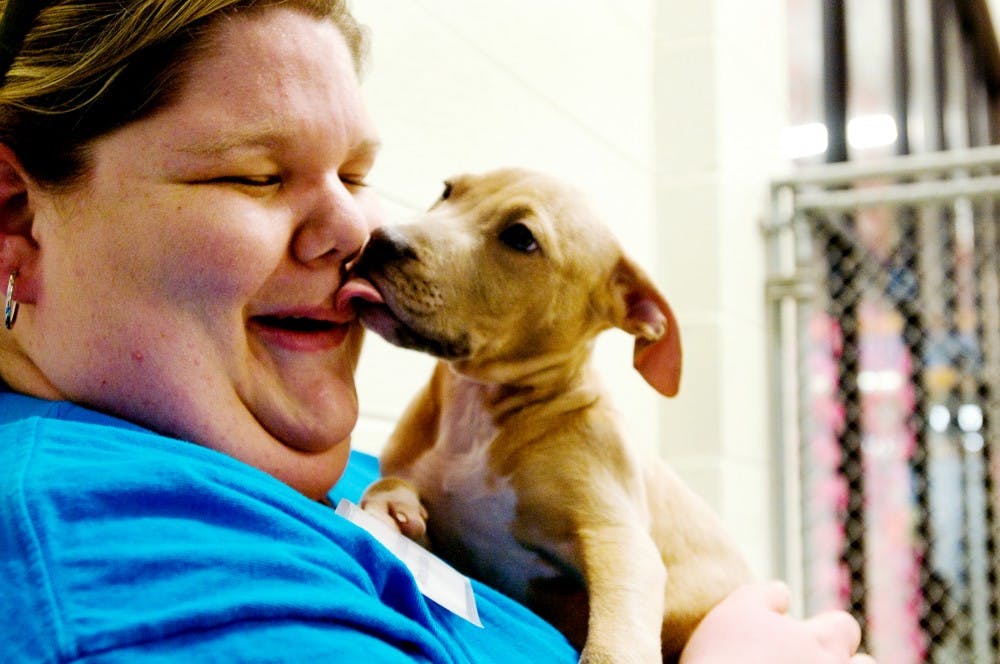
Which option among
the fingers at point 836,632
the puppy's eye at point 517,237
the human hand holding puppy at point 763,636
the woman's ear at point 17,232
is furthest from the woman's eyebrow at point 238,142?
the fingers at point 836,632

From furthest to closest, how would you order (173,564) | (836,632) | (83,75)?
1. (836,632)
2. (83,75)
3. (173,564)

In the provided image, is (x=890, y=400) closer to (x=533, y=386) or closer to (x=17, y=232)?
(x=533, y=386)

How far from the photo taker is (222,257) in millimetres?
1000

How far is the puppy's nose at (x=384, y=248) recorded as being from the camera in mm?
1226

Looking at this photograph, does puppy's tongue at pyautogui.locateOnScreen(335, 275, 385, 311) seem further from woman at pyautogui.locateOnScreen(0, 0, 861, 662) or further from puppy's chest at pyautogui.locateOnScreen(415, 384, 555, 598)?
puppy's chest at pyautogui.locateOnScreen(415, 384, 555, 598)

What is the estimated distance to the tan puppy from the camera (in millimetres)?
1262

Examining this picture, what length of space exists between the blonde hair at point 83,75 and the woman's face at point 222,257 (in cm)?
2

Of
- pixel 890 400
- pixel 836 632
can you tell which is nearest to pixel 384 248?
pixel 836 632

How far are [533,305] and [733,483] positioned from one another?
1.73 m

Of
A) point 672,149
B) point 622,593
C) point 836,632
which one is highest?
point 672,149

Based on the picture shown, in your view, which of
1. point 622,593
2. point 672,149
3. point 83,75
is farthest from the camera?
point 672,149

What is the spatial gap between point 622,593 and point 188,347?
0.57 meters

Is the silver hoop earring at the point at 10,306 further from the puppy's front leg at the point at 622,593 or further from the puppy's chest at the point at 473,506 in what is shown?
the puppy's front leg at the point at 622,593

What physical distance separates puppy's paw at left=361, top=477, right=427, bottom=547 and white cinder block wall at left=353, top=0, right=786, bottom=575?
93 cm
